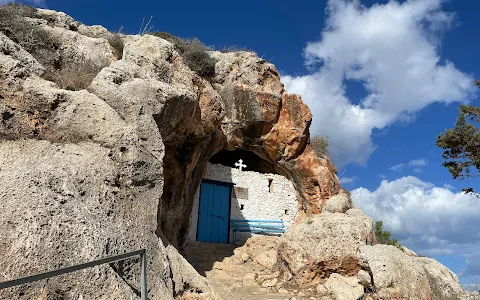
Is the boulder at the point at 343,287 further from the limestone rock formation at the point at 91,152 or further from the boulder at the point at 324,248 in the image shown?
the limestone rock formation at the point at 91,152

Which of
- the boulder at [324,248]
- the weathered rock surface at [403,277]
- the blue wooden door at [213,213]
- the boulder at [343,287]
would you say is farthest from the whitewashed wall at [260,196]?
the weathered rock surface at [403,277]

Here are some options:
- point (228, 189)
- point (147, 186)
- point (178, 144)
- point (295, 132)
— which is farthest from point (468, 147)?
point (147, 186)

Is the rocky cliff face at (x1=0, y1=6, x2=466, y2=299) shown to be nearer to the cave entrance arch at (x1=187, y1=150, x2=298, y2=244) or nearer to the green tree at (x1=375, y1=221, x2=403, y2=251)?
the cave entrance arch at (x1=187, y1=150, x2=298, y2=244)

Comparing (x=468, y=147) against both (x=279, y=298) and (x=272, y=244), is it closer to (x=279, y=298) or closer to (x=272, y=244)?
(x=272, y=244)

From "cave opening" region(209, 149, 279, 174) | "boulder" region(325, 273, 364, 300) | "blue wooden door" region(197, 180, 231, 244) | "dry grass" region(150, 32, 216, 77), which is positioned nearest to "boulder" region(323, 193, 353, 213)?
"boulder" region(325, 273, 364, 300)

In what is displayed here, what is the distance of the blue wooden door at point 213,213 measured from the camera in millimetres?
13075

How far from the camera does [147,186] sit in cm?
548

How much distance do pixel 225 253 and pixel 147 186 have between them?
22.7ft

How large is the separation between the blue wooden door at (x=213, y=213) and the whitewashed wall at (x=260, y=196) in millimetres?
242

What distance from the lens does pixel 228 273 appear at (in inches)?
413

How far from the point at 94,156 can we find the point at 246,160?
10.5 meters

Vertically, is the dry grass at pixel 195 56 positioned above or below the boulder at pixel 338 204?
above

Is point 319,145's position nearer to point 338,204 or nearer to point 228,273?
point 338,204

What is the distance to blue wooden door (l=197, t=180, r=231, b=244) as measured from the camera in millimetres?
13075
